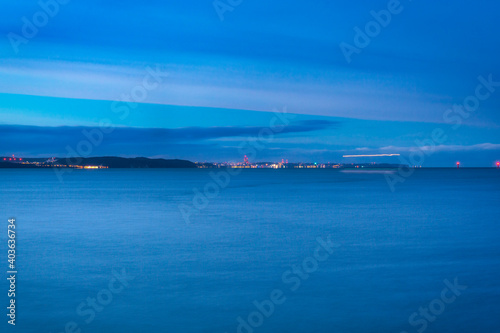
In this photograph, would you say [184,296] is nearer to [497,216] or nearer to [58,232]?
[58,232]

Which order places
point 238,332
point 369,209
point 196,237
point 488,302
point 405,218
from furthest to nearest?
1. point 369,209
2. point 405,218
3. point 196,237
4. point 488,302
5. point 238,332

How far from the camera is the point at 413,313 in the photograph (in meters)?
8.55

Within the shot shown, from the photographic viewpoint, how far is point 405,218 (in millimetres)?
23594

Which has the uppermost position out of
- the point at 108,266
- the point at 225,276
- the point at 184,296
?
the point at 108,266

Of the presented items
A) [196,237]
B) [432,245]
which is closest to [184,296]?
[196,237]

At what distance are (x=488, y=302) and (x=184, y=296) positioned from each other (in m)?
5.46

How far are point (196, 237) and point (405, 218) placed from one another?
11092 mm

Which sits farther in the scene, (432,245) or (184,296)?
(432,245)

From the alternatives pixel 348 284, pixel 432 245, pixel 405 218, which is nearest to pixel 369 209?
pixel 405 218

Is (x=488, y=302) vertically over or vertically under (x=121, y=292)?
under

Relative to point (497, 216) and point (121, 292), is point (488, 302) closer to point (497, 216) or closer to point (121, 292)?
point (121, 292)

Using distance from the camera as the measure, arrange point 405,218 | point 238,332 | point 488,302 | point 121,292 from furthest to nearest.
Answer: point 405,218, point 121,292, point 488,302, point 238,332

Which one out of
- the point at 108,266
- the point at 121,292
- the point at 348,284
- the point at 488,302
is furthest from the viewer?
the point at 108,266

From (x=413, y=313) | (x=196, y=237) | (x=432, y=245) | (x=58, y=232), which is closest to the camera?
(x=413, y=313)
